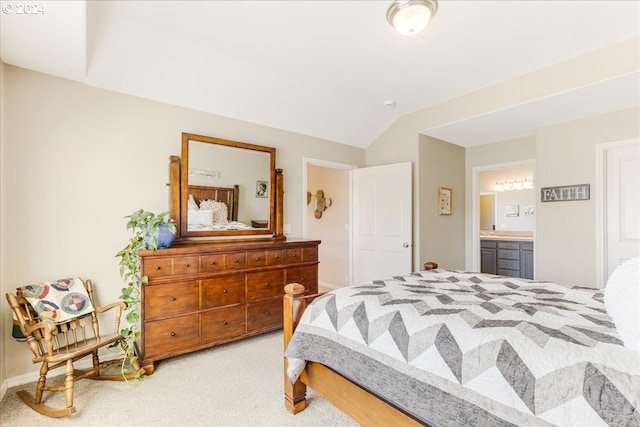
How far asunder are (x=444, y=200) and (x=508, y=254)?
191 cm

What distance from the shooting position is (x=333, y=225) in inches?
206

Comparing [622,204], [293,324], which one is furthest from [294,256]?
[622,204]

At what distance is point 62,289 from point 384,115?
3.89 metres

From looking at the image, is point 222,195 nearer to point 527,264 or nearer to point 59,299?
point 59,299

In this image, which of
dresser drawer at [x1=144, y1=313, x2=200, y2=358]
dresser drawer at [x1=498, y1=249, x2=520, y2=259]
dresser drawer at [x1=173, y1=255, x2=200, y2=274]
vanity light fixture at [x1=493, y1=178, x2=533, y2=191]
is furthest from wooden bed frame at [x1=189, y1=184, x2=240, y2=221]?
vanity light fixture at [x1=493, y1=178, x2=533, y2=191]

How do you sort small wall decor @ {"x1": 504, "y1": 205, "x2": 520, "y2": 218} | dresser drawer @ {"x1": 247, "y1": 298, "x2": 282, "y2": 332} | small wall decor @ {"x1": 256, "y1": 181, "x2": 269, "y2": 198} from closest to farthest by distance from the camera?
1. dresser drawer @ {"x1": 247, "y1": 298, "x2": 282, "y2": 332}
2. small wall decor @ {"x1": 256, "y1": 181, "x2": 269, "y2": 198}
3. small wall decor @ {"x1": 504, "y1": 205, "x2": 520, "y2": 218}

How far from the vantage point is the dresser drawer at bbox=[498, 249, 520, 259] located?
5.09m

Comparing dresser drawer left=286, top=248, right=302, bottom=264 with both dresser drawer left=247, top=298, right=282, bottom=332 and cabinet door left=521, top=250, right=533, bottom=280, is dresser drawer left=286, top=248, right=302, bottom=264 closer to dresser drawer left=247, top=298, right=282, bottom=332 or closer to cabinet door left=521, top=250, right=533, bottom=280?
dresser drawer left=247, top=298, right=282, bottom=332

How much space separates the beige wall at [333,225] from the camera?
5.00 m

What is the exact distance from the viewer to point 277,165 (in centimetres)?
371

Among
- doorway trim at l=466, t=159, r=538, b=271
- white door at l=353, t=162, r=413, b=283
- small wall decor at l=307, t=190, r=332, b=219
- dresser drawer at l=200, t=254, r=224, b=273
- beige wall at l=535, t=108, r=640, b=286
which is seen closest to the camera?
dresser drawer at l=200, t=254, r=224, b=273

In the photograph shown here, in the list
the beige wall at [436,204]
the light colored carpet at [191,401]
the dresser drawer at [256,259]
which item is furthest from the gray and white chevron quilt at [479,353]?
the beige wall at [436,204]

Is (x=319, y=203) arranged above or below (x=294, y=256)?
above

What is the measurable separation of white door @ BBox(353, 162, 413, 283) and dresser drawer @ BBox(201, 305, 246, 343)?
2.05 m
